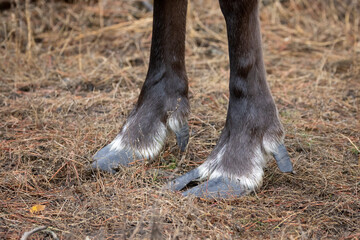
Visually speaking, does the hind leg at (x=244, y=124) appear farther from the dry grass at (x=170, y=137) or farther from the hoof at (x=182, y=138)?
the hoof at (x=182, y=138)

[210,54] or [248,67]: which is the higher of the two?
[248,67]

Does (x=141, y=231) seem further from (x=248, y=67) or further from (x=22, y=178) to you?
(x=248, y=67)

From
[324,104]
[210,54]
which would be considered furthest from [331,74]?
[210,54]

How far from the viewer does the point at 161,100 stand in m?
2.24

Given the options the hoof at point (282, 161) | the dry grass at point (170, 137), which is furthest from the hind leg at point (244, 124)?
the dry grass at point (170, 137)

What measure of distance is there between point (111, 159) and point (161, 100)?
Result: 39cm

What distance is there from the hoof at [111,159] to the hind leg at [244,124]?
31cm

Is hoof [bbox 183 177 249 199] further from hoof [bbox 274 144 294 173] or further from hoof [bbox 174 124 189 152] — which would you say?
hoof [bbox 174 124 189 152]

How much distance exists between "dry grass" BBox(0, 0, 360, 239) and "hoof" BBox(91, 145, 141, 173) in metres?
0.06

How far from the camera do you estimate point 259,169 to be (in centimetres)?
192

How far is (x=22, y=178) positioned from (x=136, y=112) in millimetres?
628

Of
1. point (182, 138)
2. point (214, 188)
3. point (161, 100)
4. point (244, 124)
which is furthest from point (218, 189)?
point (161, 100)

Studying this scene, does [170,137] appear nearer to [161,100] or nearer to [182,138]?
[182,138]

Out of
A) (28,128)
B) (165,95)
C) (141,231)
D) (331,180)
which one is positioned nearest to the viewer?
(141,231)
